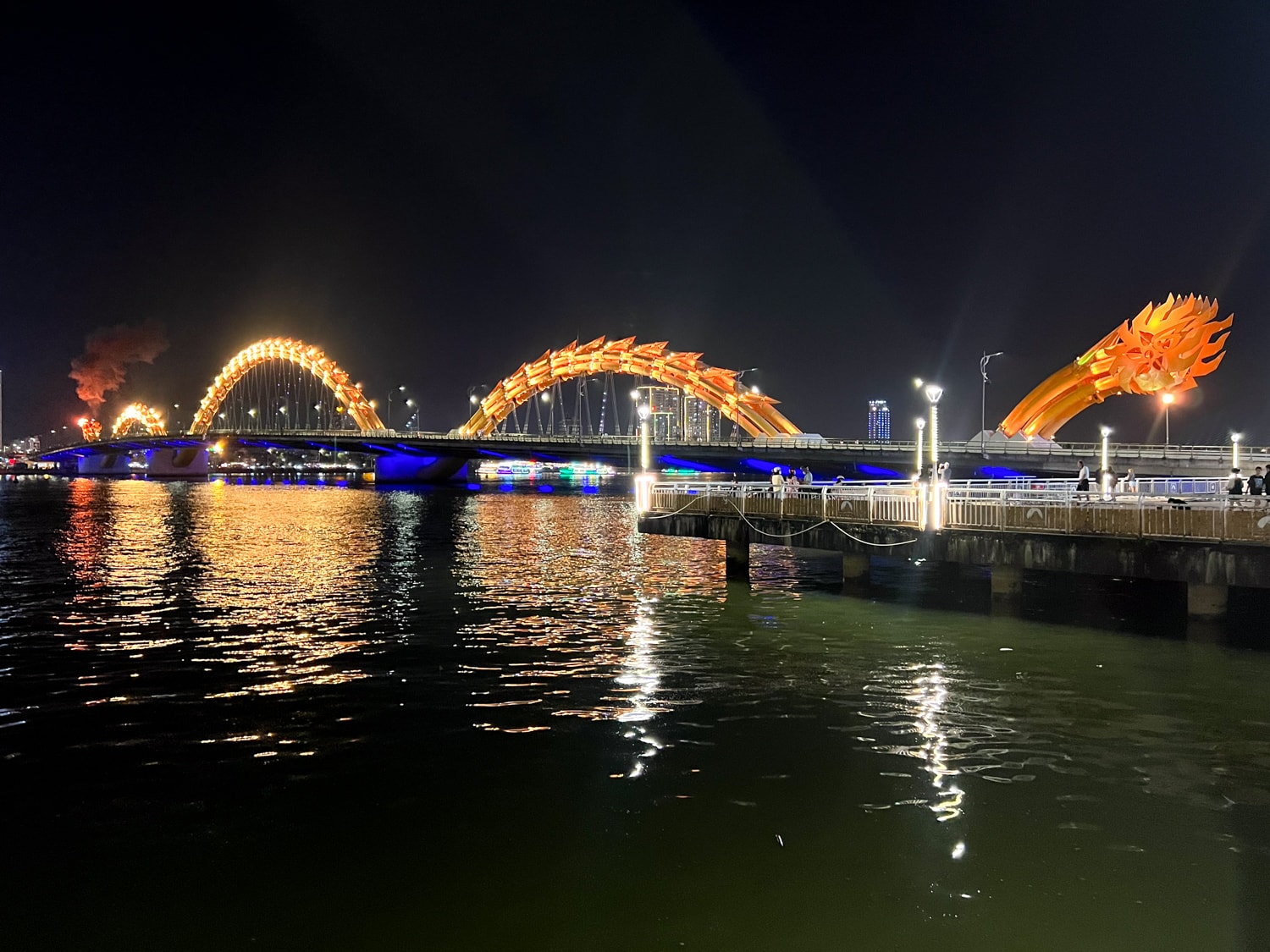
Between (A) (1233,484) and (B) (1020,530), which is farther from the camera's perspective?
(A) (1233,484)

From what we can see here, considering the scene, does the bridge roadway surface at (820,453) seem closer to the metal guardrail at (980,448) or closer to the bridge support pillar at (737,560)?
Result: the metal guardrail at (980,448)

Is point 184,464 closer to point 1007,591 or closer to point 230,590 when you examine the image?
point 230,590

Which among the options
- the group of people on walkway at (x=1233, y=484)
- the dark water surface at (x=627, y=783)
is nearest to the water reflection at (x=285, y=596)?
the dark water surface at (x=627, y=783)

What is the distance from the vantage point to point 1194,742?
48.4ft

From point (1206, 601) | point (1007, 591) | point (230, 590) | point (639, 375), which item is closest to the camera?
point (1206, 601)

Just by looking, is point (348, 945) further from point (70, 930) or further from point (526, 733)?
point (526, 733)

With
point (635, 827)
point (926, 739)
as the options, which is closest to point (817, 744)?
point (926, 739)

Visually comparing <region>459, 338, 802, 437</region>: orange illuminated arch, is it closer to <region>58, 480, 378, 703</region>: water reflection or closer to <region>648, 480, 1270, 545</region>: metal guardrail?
<region>58, 480, 378, 703</region>: water reflection

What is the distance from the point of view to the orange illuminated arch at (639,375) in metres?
111

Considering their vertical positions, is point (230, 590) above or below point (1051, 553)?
below

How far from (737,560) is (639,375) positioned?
93.0m

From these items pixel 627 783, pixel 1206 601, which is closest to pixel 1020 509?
pixel 1206 601

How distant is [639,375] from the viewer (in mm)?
126125

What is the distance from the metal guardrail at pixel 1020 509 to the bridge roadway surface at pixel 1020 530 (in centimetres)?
3
